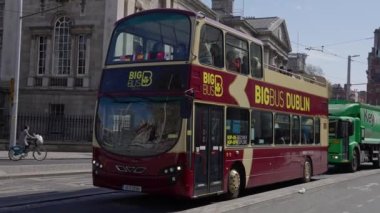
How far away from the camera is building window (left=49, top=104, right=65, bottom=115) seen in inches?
1684

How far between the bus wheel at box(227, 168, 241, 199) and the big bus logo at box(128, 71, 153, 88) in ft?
10.1

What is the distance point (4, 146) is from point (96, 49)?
1071cm

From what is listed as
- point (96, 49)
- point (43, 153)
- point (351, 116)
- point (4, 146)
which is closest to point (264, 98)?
point (351, 116)

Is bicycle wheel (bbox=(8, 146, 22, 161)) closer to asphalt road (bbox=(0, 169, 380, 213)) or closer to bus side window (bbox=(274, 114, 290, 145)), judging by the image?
asphalt road (bbox=(0, 169, 380, 213))

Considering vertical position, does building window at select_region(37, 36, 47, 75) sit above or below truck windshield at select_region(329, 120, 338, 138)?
above

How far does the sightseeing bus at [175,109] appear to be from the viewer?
1190 centimetres

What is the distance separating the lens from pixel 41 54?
4409 cm

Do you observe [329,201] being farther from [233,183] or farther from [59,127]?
[59,127]

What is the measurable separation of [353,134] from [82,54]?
23355mm

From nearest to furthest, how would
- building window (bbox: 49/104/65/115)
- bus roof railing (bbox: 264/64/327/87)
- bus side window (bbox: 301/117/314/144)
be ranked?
bus roof railing (bbox: 264/64/327/87) < bus side window (bbox: 301/117/314/144) < building window (bbox: 49/104/65/115)

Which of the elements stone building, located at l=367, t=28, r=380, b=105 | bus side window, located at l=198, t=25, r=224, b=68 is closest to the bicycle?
bus side window, located at l=198, t=25, r=224, b=68

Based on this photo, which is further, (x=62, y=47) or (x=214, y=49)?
(x=62, y=47)

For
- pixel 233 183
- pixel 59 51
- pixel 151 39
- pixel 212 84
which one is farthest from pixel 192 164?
pixel 59 51

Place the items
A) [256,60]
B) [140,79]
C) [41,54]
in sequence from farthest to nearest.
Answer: [41,54] → [256,60] → [140,79]
